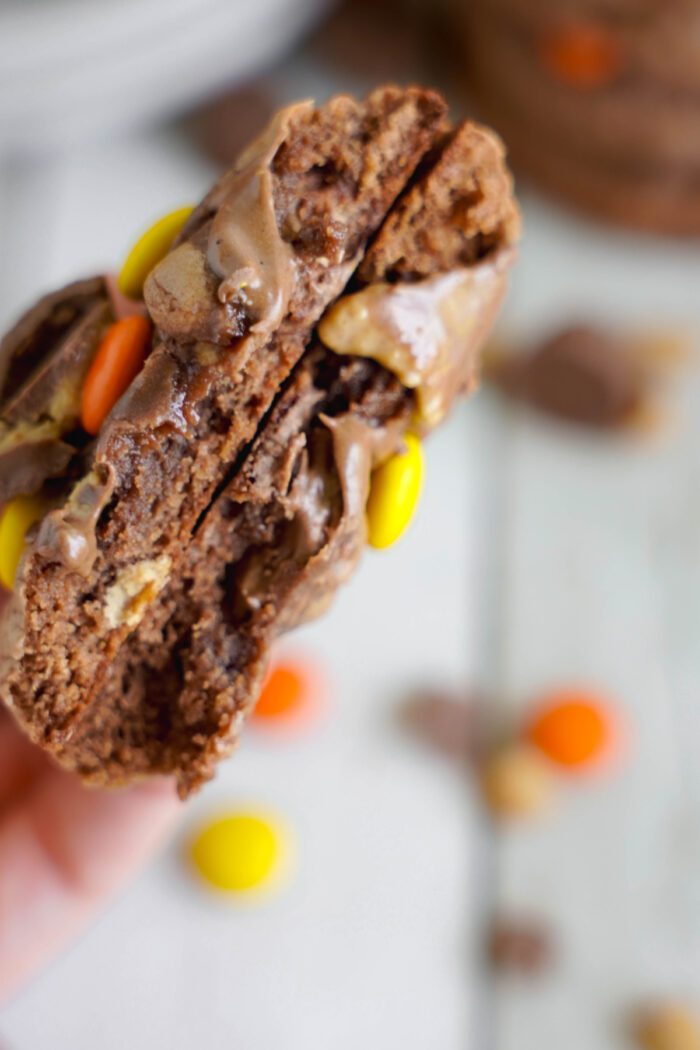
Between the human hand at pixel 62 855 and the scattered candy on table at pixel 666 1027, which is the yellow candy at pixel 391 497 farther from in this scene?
the scattered candy on table at pixel 666 1027

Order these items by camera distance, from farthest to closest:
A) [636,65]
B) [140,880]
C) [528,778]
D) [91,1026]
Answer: [636,65] < [528,778] < [140,880] < [91,1026]

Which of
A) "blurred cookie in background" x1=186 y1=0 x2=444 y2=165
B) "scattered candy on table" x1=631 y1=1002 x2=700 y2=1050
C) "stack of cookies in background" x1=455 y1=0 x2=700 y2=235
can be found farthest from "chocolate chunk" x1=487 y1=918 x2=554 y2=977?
"blurred cookie in background" x1=186 y1=0 x2=444 y2=165

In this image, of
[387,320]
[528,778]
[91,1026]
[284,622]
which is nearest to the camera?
[387,320]

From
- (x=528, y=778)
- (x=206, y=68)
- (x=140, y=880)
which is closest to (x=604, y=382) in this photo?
(x=528, y=778)

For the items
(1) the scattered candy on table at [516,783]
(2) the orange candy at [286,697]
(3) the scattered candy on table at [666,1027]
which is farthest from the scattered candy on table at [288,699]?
(3) the scattered candy on table at [666,1027]

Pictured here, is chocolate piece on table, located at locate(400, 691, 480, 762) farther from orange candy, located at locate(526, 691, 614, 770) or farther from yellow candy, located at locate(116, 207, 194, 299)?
yellow candy, located at locate(116, 207, 194, 299)

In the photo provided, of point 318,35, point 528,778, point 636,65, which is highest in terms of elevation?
point 318,35

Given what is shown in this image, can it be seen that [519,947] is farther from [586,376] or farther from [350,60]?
[350,60]

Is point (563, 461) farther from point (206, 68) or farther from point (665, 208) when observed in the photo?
point (206, 68)
